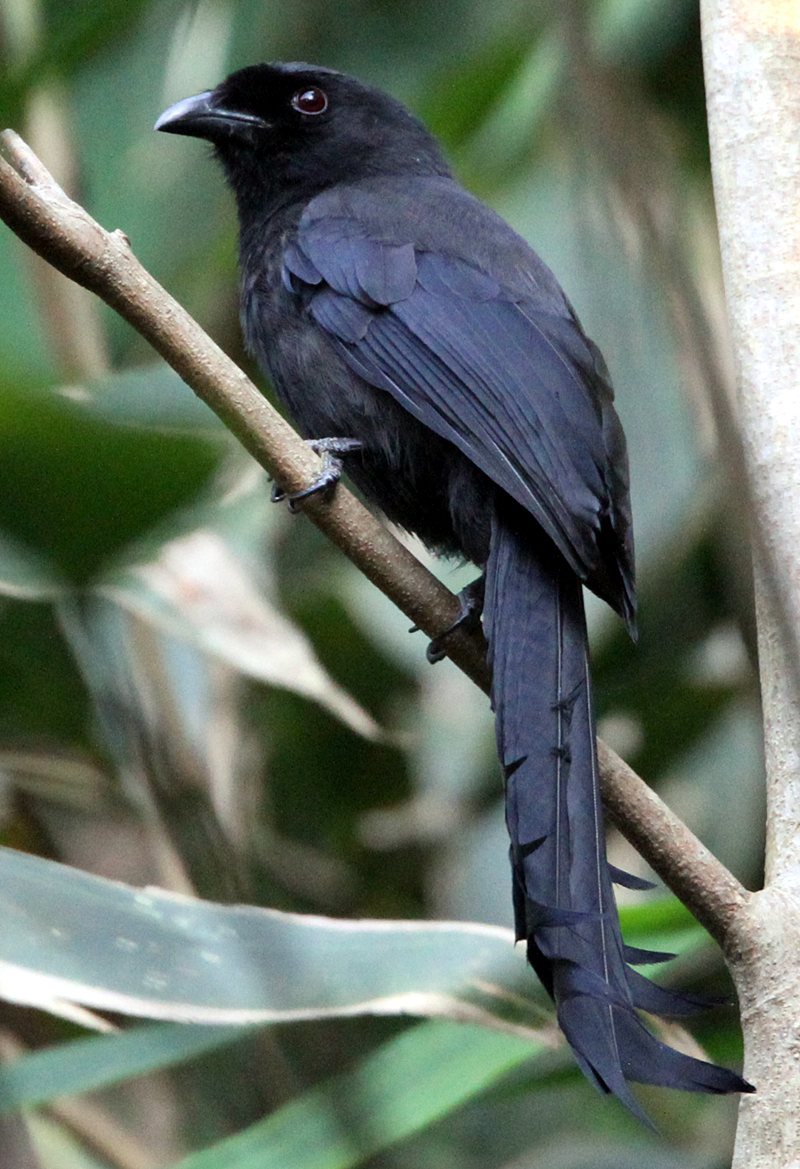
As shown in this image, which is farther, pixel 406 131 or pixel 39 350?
pixel 39 350

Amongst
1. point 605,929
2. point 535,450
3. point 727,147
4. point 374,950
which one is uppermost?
point 727,147

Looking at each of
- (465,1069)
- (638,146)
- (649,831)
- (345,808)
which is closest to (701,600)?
(345,808)

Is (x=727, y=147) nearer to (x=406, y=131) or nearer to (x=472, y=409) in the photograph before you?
(x=472, y=409)

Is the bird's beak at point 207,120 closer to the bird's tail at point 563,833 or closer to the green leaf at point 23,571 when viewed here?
the green leaf at point 23,571

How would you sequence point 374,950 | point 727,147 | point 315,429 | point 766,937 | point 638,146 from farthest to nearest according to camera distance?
1. point 315,429
2. point 374,950
3. point 727,147
4. point 766,937
5. point 638,146

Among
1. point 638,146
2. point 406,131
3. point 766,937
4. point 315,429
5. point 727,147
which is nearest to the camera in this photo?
point 638,146

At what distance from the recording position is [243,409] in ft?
6.31

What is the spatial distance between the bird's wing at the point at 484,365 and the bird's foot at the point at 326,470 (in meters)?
0.14

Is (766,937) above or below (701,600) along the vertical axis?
above

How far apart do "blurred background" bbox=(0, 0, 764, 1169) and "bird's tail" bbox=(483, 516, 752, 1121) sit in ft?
1.48

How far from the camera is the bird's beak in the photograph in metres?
3.06

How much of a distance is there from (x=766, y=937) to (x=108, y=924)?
3.57 ft

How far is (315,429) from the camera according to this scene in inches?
106

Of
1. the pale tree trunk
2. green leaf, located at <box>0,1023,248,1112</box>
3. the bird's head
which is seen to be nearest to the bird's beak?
the bird's head
